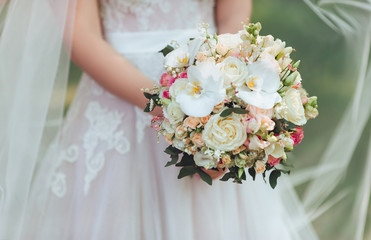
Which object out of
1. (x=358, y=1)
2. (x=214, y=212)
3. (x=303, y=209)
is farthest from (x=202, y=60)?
(x=303, y=209)

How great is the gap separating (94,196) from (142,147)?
0.17 metres

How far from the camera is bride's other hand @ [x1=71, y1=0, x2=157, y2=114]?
1.01 m

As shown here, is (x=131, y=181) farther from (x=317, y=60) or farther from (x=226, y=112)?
(x=317, y=60)

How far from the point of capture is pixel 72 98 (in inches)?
44.7

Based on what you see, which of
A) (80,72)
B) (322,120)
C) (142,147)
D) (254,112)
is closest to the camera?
(254,112)

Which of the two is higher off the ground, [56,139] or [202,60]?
[202,60]

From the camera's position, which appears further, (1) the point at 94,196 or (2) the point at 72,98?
(2) the point at 72,98

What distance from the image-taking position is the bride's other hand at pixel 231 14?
3.84 ft

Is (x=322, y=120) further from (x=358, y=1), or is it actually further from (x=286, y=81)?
(x=286, y=81)

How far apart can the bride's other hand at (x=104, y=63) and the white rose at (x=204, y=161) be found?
0.26 meters

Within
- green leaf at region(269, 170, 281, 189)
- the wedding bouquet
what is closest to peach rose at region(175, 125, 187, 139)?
the wedding bouquet

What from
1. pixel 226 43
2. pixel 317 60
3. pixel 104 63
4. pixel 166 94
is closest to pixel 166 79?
pixel 166 94

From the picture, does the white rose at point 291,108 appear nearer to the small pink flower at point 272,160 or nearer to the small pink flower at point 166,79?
the small pink flower at point 272,160

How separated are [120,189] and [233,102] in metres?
0.40
